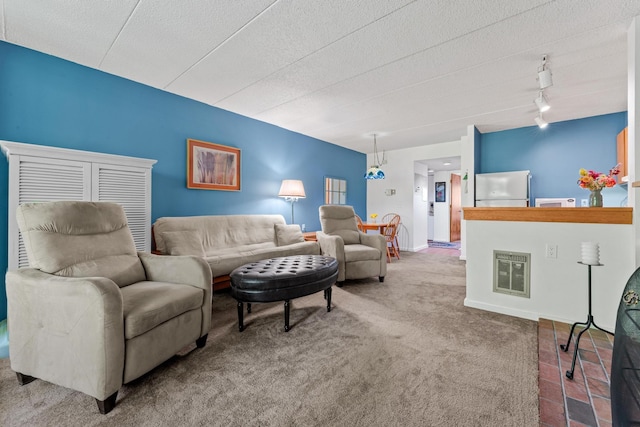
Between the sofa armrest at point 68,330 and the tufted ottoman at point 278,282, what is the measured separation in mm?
851

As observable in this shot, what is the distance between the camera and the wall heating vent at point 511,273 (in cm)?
240

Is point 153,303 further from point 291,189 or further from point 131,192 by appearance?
point 291,189

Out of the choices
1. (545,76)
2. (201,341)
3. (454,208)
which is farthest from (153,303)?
(454,208)

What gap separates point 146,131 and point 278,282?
245 cm

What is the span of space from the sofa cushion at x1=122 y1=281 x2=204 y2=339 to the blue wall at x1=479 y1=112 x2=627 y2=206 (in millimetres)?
5390

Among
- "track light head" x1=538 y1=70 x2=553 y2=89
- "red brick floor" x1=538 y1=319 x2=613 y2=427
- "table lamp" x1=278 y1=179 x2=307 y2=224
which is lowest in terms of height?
"red brick floor" x1=538 y1=319 x2=613 y2=427

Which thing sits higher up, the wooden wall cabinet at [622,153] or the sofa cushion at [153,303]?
the wooden wall cabinet at [622,153]

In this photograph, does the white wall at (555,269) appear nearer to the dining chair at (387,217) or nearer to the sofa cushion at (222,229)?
the sofa cushion at (222,229)

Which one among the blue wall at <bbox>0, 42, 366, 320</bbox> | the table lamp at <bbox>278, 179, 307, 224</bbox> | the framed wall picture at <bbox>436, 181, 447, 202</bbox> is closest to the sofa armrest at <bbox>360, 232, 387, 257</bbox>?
the table lamp at <bbox>278, 179, 307, 224</bbox>

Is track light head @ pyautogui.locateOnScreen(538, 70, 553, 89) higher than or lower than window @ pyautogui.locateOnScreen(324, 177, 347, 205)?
higher

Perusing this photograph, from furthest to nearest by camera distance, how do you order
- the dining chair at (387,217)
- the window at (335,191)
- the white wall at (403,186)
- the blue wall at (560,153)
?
the dining chair at (387,217)
the white wall at (403,186)
the window at (335,191)
the blue wall at (560,153)

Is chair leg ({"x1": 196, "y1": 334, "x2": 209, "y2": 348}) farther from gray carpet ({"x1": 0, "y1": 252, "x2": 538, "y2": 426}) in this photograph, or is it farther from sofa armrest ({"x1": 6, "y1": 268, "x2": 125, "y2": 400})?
sofa armrest ({"x1": 6, "y1": 268, "x2": 125, "y2": 400})

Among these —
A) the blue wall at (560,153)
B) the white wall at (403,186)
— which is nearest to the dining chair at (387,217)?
the white wall at (403,186)

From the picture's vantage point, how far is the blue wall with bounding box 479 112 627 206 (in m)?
4.05
